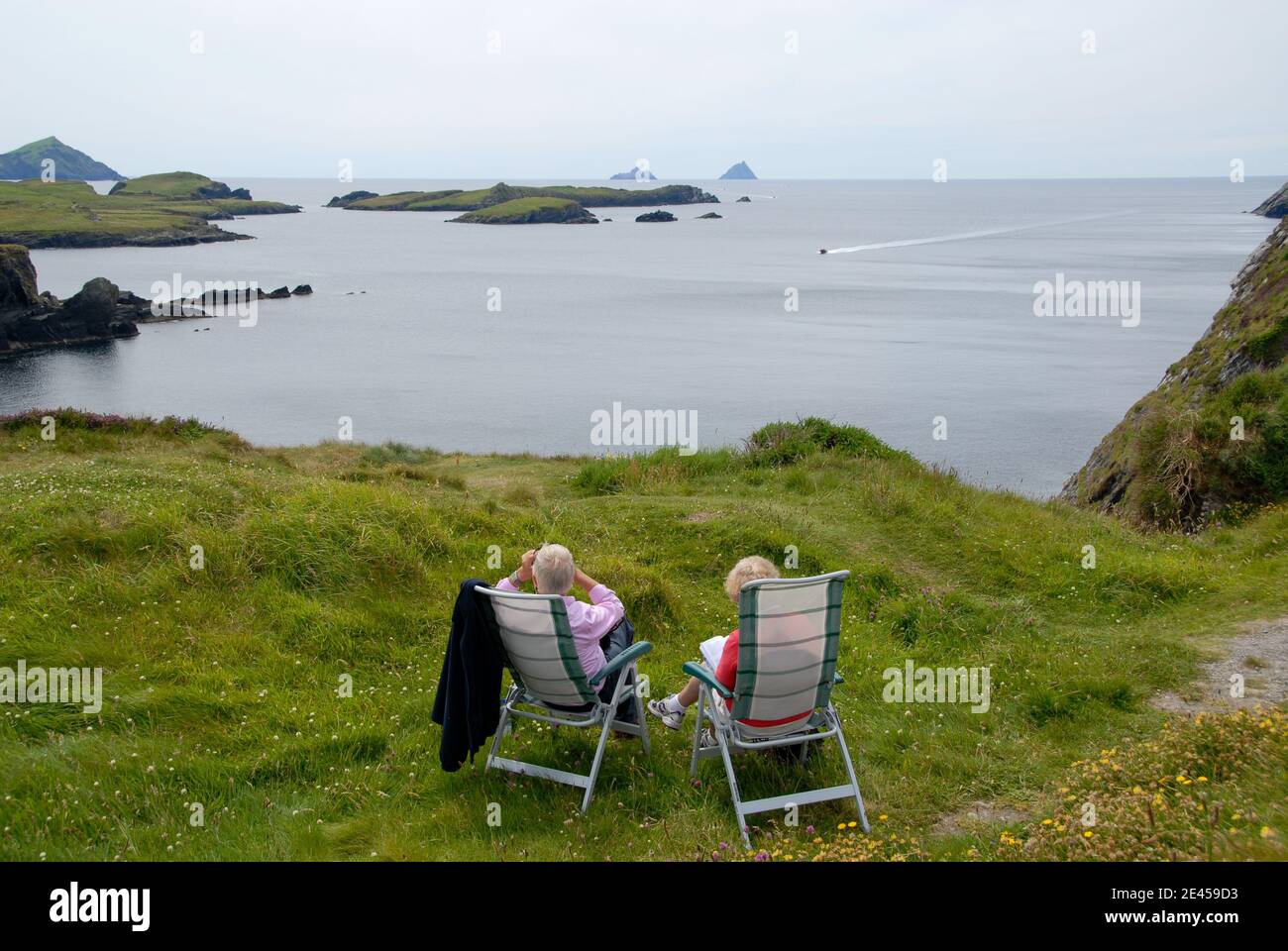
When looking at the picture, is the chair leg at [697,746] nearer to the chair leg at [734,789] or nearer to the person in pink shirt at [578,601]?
the chair leg at [734,789]

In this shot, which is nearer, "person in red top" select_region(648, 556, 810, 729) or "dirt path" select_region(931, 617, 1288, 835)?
"person in red top" select_region(648, 556, 810, 729)

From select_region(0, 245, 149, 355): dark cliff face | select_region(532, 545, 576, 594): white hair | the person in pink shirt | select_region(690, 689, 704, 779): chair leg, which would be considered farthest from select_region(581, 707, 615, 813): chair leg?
select_region(0, 245, 149, 355): dark cliff face

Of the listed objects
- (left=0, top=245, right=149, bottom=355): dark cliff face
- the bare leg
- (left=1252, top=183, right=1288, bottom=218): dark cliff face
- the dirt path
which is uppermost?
(left=1252, top=183, right=1288, bottom=218): dark cliff face

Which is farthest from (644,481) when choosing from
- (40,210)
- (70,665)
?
(40,210)

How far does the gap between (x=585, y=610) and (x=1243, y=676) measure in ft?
17.1

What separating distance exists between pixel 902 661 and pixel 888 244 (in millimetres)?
132725

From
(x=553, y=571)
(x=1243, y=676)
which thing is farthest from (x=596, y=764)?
(x=1243, y=676)

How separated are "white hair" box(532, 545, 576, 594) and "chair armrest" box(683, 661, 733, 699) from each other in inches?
35.0

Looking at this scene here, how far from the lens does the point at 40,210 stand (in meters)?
137

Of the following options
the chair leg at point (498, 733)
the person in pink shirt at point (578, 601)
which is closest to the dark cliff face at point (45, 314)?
the person in pink shirt at point (578, 601)

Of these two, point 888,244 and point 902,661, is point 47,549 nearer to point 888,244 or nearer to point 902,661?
point 902,661

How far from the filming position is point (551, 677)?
218 inches

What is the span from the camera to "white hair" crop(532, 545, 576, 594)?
5.78 meters

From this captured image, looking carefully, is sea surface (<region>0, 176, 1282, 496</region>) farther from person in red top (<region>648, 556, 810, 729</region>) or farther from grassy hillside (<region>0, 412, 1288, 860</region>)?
person in red top (<region>648, 556, 810, 729</region>)
